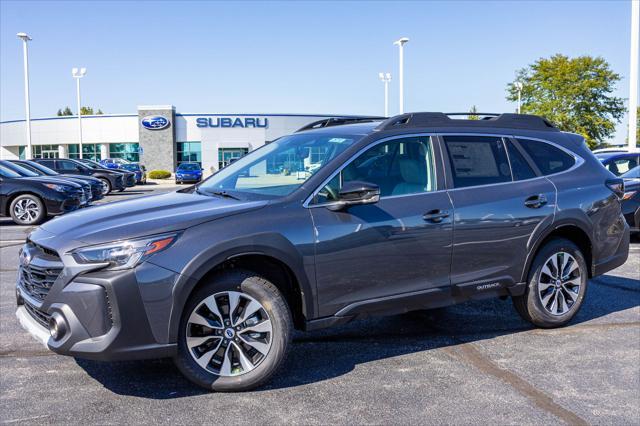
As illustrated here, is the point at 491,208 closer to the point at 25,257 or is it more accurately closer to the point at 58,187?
the point at 25,257

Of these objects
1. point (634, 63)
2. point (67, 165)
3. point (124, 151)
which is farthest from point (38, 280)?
point (124, 151)

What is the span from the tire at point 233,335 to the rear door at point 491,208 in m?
1.51

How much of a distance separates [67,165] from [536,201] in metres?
24.1

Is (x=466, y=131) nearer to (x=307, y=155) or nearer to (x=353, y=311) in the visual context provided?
(x=307, y=155)

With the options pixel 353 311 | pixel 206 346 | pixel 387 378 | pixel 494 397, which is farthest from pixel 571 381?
pixel 206 346

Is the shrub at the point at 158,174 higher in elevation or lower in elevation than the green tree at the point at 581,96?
lower

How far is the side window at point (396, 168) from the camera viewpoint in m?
4.56

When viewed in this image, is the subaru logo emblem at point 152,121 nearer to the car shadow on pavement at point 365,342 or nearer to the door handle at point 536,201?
the car shadow on pavement at point 365,342

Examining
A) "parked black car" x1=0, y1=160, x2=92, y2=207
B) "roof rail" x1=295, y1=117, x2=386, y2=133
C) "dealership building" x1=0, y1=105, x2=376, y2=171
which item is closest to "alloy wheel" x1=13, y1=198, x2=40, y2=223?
"parked black car" x1=0, y1=160, x2=92, y2=207

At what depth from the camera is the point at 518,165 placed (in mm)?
5340

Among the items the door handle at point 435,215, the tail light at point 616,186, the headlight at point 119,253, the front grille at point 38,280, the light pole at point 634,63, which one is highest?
the light pole at point 634,63

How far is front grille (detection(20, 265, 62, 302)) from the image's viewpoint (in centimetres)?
383

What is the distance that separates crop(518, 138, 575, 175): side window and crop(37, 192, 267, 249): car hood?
8.33 ft

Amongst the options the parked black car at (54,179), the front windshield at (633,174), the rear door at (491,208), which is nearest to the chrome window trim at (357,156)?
the rear door at (491,208)
